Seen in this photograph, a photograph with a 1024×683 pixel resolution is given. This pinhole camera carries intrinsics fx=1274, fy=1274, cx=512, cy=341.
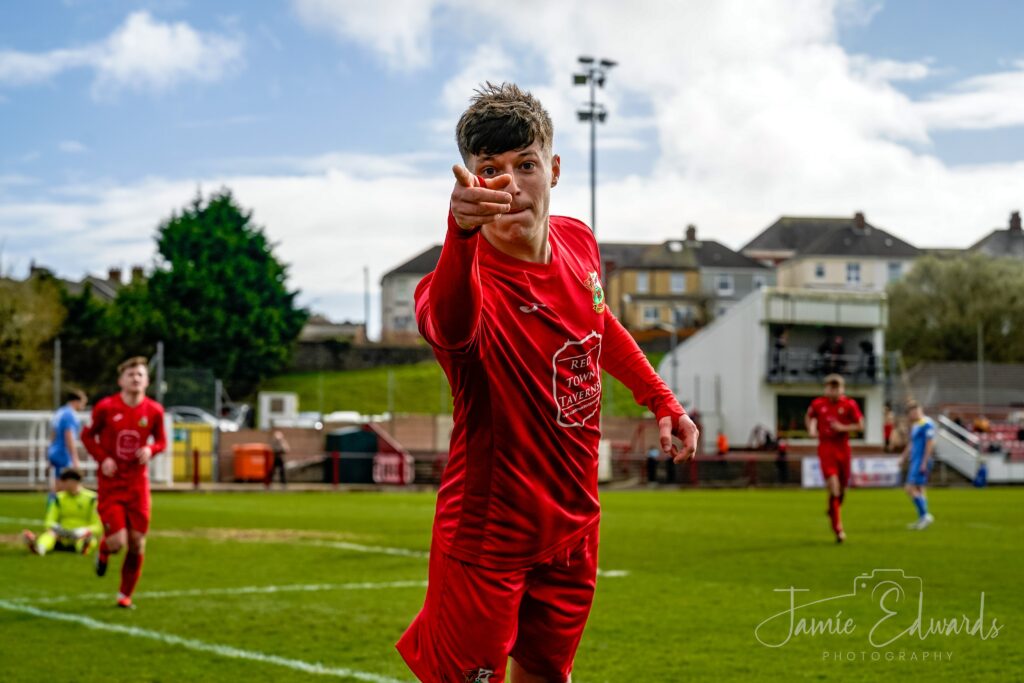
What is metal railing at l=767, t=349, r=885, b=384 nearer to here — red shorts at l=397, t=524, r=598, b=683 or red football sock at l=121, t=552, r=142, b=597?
red football sock at l=121, t=552, r=142, b=597

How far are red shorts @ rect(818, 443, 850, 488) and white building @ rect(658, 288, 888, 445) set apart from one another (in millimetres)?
36259

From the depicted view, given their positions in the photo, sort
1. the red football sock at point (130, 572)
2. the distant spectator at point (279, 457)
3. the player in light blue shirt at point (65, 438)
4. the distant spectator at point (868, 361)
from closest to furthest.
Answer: the red football sock at point (130, 572)
the player in light blue shirt at point (65, 438)
the distant spectator at point (279, 457)
the distant spectator at point (868, 361)

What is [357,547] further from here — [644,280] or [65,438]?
[644,280]

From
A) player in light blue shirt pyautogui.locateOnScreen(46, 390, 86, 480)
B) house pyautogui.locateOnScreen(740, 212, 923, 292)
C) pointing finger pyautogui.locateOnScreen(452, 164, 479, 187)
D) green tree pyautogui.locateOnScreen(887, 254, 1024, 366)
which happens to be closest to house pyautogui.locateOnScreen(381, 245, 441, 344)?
house pyautogui.locateOnScreen(740, 212, 923, 292)

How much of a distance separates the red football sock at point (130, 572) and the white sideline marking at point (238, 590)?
0.74 metres

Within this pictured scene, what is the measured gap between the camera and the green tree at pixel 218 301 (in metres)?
65.7

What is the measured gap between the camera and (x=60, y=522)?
16484mm

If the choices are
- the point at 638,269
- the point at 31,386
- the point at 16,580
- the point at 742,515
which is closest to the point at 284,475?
the point at 31,386

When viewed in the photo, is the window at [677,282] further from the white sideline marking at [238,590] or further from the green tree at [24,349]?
the white sideline marking at [238,590]

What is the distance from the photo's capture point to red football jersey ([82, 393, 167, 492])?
11.2 m

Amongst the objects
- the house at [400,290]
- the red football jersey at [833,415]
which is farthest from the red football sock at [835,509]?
the house at [400,290]

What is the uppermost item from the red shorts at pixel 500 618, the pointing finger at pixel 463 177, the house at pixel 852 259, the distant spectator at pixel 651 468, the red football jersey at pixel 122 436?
the house at pixel 852 259

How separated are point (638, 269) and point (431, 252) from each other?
34.4m

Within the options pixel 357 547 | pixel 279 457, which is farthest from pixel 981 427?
pixel 357 547
